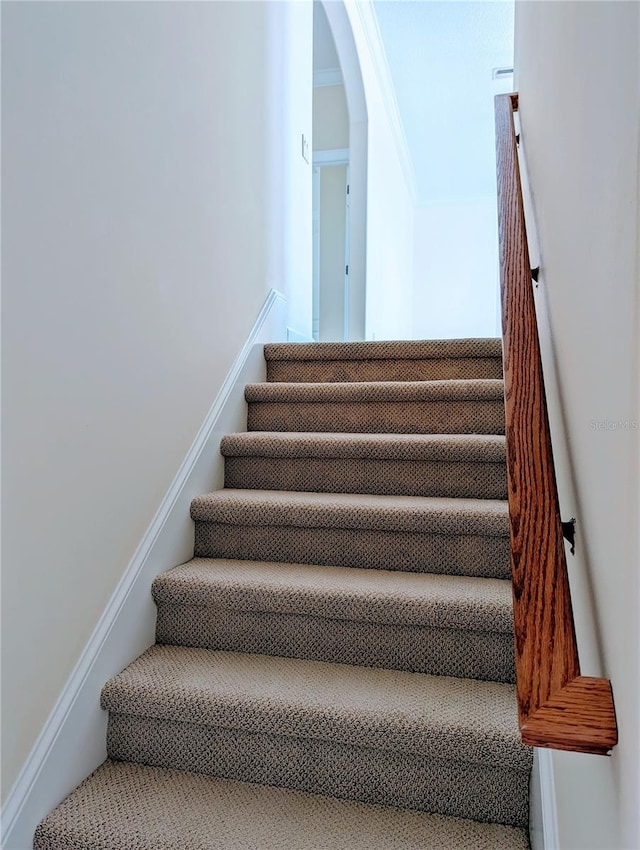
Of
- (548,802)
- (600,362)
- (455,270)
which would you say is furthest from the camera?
(455,270)

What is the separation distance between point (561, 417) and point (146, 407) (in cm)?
96

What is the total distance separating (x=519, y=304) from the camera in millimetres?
1062

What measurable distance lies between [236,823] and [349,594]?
485 millimetres

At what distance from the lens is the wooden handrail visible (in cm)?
57

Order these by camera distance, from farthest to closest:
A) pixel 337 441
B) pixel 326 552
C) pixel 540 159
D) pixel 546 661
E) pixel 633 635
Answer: pixel 337 441 → pixel 326 552 → pixel 540 159 → pixel 546 661 → pixel 633 635

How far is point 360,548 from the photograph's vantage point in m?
1.57

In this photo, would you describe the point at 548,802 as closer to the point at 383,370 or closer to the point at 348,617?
the point at 348,617

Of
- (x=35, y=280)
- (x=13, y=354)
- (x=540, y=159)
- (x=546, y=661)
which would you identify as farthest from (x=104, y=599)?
Result: (x=540, y=159)

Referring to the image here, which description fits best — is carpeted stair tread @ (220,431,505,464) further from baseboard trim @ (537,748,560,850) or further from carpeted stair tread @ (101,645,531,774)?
baseboard trim @ (537,748,560,850)

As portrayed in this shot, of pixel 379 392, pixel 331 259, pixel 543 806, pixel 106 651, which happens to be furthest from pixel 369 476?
pixel 331 259

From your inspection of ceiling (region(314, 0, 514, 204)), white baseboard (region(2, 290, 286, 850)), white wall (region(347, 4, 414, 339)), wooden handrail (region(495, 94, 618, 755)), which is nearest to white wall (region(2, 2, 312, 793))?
white baseboard (region(2, 290, 286, 850))

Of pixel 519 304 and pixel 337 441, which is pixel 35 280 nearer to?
pixel 519 304

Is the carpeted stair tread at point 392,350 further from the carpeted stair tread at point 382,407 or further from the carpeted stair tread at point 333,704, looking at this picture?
the carpeted stair tread at point 333,704

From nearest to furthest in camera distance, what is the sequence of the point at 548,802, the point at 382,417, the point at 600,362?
the point at 600,362
the point at 548,802
the point at 382,417
